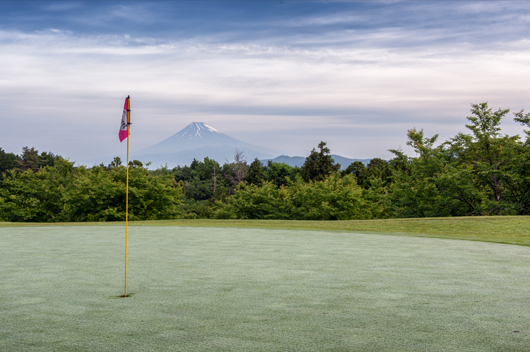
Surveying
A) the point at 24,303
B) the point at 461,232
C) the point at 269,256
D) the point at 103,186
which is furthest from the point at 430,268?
the point at 103,186

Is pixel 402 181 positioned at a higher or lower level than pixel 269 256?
higher

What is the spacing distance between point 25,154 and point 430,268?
247 feet

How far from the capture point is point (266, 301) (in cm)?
477

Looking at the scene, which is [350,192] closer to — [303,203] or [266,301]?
[303,203]

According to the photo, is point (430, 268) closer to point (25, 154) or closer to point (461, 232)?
point (461, 232)

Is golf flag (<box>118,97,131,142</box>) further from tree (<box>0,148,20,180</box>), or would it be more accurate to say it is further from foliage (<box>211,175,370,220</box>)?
tree (<box>0,148,20,180</box>)

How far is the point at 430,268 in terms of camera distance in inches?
273

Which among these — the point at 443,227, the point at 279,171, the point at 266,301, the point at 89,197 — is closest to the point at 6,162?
the point at 279,171

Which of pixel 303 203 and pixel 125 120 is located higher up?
pixel 125 120

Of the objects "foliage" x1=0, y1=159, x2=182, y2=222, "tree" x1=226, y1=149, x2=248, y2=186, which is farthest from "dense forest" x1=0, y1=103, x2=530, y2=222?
"tree" x1=226, y1=149, x2=248, y2=186

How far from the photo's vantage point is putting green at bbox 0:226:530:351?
3.54 metres

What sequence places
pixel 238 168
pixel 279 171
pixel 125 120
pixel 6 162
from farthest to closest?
pixel 238 168, pixel 6 162, pixel 279 171, pixel 125 120

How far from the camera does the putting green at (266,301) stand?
3.54 metres

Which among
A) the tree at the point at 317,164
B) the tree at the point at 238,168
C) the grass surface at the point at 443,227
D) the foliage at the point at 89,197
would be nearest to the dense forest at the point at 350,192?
the foliage at the point at 89,197
